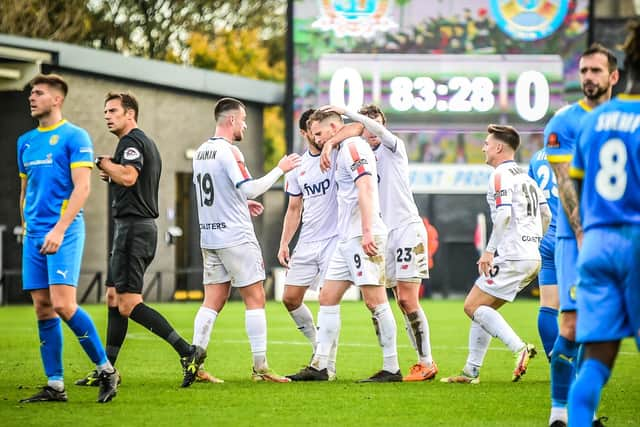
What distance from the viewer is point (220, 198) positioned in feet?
34.7

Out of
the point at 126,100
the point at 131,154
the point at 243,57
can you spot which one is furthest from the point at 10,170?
the point at 243,57

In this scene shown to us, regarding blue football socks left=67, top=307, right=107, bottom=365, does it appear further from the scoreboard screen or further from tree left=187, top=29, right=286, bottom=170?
tree left=187, top=29, right=286, bottom=170

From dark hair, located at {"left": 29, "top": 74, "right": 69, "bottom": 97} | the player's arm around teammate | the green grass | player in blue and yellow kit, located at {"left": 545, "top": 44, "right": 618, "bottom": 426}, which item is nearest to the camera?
player in blue and yellow kit, located at {"left": 545, "top": 44, "right": 618, "bottom": 426}

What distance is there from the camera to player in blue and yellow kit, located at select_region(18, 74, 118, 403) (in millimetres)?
8734

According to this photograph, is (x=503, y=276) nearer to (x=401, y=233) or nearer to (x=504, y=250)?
(x=504, y=250)

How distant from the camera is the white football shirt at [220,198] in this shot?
415 inches

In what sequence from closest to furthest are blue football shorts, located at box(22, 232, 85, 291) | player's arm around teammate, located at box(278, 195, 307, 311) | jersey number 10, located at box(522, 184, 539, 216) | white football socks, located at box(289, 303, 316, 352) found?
A: blue football shorts, located at box(22, 232, 85, 291) < jersey number 10, located at box(522, 184, 539, 216) < player's arm around teammate, located at box(278, 195, 307, 311) < white football socks, located at box(289, 303, 316, 352)

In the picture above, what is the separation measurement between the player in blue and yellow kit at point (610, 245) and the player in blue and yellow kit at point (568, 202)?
1.02 meters

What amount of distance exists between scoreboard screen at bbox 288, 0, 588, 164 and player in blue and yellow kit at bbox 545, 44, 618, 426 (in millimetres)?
19748

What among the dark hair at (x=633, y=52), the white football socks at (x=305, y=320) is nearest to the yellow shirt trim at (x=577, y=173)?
the dark hair at (x=633, y=52)

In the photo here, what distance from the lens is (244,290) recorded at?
35.4 ft

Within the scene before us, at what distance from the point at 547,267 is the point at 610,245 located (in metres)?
3.85

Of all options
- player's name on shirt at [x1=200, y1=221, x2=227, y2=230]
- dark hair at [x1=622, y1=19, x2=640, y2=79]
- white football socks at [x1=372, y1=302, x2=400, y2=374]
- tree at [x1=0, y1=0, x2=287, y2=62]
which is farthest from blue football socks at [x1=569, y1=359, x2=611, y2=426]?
tree at [x1=0, y1=0, x2=287, y2=62]

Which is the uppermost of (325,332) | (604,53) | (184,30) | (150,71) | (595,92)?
(184,30)
